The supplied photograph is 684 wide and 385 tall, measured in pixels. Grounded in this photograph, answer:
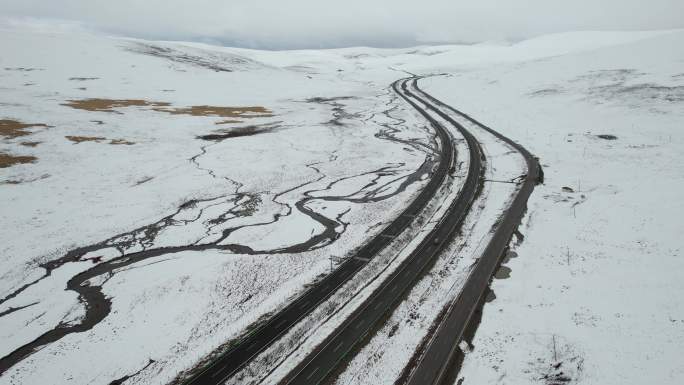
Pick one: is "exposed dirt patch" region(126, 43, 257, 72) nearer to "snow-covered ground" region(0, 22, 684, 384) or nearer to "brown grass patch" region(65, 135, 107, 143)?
"snow-covered ground" region(0, 22, 684, 384)

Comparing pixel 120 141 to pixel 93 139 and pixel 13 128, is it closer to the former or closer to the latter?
pixel 93 139

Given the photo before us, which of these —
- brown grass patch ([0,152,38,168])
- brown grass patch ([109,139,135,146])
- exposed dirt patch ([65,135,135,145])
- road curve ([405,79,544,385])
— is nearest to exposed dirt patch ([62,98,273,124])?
brown grass patch ([109,139,135,146])

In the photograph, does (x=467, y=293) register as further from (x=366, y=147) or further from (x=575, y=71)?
(x=575, y=71)

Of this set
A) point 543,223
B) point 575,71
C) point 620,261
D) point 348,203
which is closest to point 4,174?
point 348,203

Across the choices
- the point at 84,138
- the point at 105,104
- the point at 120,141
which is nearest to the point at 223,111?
the point at 105,104

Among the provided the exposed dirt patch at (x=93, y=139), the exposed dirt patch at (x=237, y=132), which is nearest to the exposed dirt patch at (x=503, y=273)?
the exposed dirt patch at (x=237, y=132)

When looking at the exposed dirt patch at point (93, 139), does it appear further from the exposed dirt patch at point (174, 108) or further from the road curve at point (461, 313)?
the road curve at point (461, 313)
